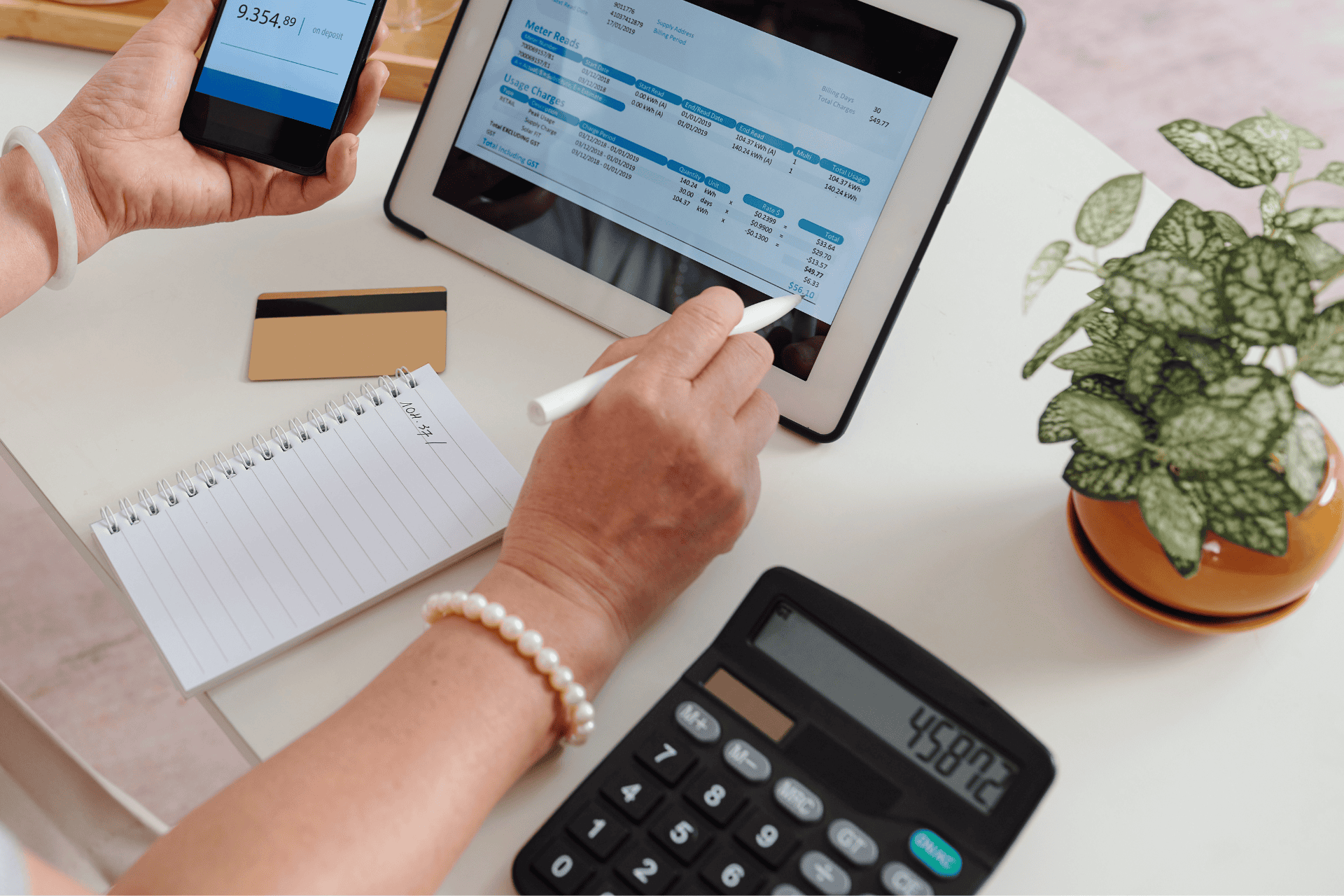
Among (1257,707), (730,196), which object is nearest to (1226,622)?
(1257,707)

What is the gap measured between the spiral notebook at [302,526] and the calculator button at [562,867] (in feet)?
0.64

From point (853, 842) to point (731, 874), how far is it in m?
0.06

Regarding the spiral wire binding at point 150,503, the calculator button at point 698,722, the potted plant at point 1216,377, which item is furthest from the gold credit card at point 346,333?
the potted plant at point 1216,377

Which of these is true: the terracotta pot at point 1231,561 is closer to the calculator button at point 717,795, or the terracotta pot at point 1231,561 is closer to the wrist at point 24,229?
the calculator button at point 717,795

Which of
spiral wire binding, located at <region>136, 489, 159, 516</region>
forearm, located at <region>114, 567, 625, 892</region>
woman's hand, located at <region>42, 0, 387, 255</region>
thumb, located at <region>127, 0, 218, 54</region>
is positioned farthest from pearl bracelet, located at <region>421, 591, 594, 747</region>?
thumb, located at <region>127, 0, 218, 54</region>

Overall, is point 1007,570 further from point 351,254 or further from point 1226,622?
point 351,254

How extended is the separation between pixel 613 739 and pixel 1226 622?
14.5 inches

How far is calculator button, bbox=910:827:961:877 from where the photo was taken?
17.2 inches

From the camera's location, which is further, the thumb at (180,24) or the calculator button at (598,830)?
the thumb at (180,24)

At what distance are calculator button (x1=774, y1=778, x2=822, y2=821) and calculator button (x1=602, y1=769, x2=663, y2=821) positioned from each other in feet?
0.20

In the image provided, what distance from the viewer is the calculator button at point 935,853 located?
44cm

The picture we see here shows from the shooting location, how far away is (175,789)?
45.1 inches

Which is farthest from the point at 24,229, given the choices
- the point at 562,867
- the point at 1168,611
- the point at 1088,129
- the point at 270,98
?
the point at 1088,129

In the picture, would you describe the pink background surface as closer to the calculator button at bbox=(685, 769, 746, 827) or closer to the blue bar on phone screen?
the blue bar on phone screen
